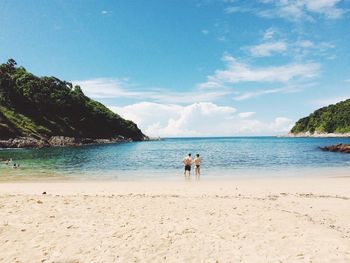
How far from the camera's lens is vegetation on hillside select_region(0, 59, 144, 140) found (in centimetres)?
13888

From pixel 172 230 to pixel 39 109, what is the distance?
545 ft

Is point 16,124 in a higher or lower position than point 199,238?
higher

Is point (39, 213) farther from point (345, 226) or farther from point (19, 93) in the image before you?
point (19, 93)

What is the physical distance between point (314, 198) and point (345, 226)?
754 cm

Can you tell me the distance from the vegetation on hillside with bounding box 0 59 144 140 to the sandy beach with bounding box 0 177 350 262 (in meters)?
118

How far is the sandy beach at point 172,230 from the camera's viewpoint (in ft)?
33.6

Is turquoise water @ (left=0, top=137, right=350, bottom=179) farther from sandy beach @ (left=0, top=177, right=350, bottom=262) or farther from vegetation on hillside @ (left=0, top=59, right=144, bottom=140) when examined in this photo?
vegetation on hillside @ (left=0, top=59, right=144, bottom=140)

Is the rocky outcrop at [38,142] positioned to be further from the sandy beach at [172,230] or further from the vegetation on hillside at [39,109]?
the sandy beach at [172,230]

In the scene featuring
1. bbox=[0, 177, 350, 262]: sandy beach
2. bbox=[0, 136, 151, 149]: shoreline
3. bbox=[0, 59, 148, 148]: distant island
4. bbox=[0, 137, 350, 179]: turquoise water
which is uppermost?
bbox=[0, 59, 148, 148]: distant island

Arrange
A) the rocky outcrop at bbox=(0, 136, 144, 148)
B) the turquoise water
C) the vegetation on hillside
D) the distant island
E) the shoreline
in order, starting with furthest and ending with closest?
1. the vegetation on hillside
2. the distant island
3. the rocky outcrop at bbox=(0, 136, 144, 148)
4. the shoreline
5. the turquoise water

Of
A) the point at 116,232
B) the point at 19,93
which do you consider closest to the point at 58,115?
the point at 19,93

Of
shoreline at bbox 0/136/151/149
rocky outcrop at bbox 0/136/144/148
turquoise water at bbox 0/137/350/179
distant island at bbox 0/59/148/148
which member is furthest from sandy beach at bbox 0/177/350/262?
distant island at bbox 0/59/148/148

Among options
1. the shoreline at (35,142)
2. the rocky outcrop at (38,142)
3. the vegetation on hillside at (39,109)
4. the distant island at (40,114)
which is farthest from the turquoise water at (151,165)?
the vegetation on hillside at (39,109)

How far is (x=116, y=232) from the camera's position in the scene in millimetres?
12320
